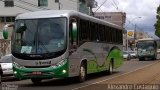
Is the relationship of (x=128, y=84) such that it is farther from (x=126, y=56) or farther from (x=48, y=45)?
(x=126, y=56)

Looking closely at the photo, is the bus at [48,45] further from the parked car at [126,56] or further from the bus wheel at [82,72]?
the parked car at [126,56]

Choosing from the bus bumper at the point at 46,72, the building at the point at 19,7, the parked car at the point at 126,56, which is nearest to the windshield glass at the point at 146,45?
the parked car at the point at 126,56

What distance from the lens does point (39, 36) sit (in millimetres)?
19859

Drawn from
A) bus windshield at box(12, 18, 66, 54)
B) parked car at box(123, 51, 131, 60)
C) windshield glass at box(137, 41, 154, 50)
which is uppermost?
bus windshield at box(12, 18, 66, 54)

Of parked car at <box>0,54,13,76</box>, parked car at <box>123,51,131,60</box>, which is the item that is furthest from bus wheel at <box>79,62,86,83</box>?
parked car at <box>123,51,131,60</box>

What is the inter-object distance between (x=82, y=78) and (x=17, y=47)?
363cm

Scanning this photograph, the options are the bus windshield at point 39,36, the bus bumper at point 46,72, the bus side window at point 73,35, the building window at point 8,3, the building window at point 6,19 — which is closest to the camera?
the bus bumper at point 46,72

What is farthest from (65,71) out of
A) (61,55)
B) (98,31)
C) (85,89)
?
(98,31)

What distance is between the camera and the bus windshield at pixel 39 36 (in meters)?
19.6

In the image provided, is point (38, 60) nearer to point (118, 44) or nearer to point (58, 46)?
point (58, 46)

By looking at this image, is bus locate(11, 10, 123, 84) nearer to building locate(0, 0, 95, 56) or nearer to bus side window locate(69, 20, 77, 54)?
bus side window locate(69, 20, 77, 54)

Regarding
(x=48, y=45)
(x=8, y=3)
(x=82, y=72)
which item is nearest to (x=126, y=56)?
(x=8, y=3)

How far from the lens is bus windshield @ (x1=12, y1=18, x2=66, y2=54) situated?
64.4 ft

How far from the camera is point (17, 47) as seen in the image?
2009cm
